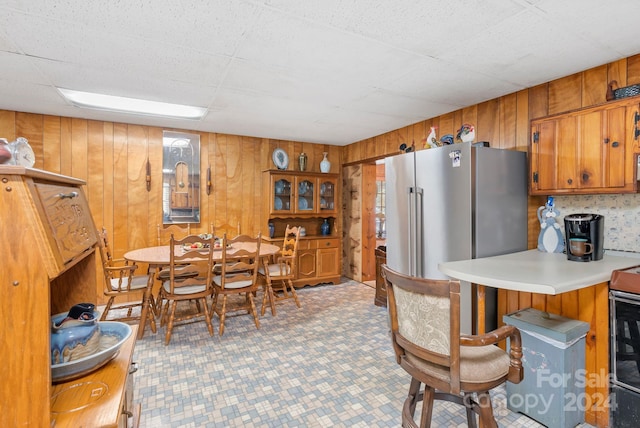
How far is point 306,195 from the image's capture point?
16.6ft

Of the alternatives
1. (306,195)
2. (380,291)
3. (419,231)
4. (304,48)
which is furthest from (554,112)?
(306,195)

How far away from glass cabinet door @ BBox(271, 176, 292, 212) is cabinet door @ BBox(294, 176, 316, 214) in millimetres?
151

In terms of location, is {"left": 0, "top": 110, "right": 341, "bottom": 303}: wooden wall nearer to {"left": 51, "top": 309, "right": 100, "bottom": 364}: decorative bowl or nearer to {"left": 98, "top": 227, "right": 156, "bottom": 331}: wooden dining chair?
{"left": 98, "top": 227, "right": 156, "bottom": 331}: wooden dining chair

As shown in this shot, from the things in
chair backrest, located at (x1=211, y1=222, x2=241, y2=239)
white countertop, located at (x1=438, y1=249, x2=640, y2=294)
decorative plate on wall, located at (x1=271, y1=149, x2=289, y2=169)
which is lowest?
white countertop, located at (x1=438, y1=249, x2=640, y2=294)

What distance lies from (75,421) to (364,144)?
4.71 meters

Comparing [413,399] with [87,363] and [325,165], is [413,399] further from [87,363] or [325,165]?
[325,165]

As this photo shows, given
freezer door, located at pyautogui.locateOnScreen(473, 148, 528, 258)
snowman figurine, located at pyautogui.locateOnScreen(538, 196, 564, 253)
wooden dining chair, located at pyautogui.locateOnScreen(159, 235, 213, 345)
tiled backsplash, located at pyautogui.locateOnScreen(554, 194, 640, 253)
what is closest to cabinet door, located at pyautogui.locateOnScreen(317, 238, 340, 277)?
wooden dining chair, located at pyautogui.locateOnScreen(159, 235, 213, 345)

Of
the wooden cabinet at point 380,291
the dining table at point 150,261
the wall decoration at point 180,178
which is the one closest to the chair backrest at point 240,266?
the dining table at point 150,261

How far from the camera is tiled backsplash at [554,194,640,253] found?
7.12ft

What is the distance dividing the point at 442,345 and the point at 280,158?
4.09 metres

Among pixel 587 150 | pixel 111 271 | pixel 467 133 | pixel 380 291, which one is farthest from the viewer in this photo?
pixel 380 291

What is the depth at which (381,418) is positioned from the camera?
6.31ft

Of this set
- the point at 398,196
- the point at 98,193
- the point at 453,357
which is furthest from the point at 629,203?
the point at 98,193

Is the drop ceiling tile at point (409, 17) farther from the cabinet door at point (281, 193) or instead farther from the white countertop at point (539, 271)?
the cabinet door at point (281, 193)
